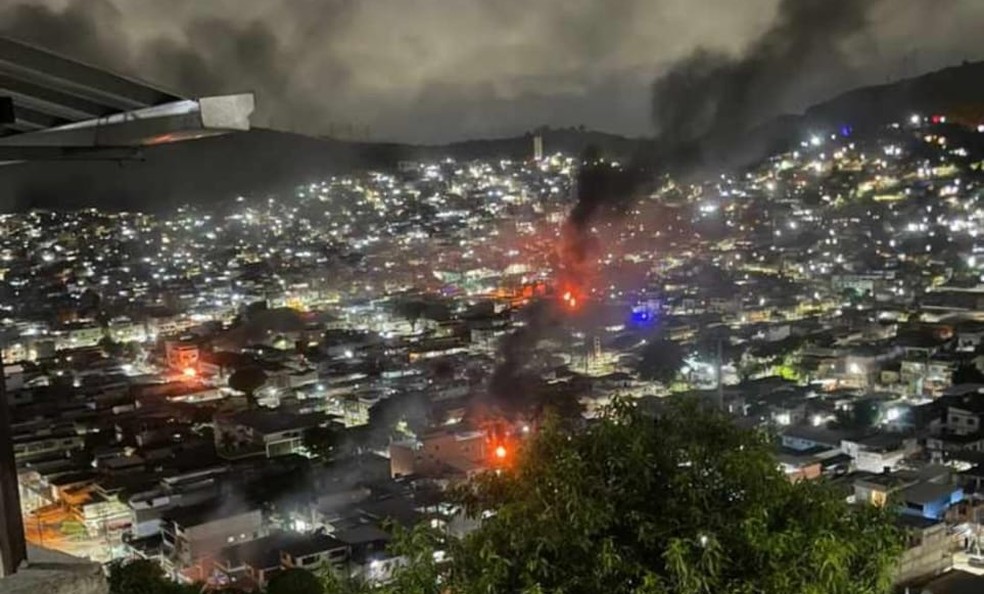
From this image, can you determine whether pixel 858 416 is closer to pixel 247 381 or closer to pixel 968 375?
pixel 968 375

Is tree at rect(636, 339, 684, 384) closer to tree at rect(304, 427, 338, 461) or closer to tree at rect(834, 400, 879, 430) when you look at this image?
tree at rect(834, 400, 879, 430)

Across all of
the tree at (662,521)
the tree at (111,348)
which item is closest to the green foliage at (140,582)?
the tree at (662,521)

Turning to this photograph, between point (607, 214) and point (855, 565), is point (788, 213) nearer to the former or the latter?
point (607, 214)

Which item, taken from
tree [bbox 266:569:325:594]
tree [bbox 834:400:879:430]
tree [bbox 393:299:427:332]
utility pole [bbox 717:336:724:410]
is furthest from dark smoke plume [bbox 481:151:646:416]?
tree [bbox 266:569:325:594]

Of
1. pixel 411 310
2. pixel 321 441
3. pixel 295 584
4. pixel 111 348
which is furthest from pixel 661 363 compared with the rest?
pixel 111 348

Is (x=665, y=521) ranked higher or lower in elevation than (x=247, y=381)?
higher

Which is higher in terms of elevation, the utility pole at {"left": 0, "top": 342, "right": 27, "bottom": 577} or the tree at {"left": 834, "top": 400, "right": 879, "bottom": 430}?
the utility pole at {"left": 0, "top": 342, "right": 27, "bottom": 577}
